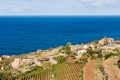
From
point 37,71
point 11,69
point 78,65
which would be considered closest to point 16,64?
point 11,69

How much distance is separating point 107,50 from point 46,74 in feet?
63.3

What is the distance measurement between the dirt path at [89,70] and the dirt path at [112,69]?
7.67 feet

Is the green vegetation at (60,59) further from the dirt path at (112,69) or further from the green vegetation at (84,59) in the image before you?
the dirt path at (112,69)

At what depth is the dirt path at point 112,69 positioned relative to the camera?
39.0m

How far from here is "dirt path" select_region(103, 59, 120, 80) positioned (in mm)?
39006

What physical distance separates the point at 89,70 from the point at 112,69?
4348 millimetres

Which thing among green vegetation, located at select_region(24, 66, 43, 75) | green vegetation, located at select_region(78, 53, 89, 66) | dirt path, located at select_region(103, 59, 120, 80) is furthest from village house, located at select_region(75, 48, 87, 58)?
green vegetation, located at select_region(24, 66, 43, 75)

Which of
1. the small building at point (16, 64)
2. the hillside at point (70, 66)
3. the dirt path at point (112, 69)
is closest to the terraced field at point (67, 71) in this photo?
the hillside at point (70, 66)

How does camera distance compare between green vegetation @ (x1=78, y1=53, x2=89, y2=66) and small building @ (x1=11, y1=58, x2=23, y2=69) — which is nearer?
small building @ (x1=11, y1=58, x2=23, y2=69)

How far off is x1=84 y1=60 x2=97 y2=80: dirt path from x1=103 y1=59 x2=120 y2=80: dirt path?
234cm

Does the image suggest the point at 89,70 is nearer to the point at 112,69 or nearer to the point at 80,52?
the point at 112,69

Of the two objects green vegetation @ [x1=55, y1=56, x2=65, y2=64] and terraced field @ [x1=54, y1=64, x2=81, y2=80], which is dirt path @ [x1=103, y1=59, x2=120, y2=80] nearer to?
terraced field @ [x1=54, y1=64, x2=81, y2=80]

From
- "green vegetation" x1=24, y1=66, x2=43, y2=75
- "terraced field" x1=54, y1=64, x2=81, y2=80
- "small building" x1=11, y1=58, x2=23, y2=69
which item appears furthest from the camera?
"small building" x1=11, y1=58, x2=23, y2=69

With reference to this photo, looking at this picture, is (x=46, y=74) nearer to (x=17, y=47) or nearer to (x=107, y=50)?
(x=107, y=50)
